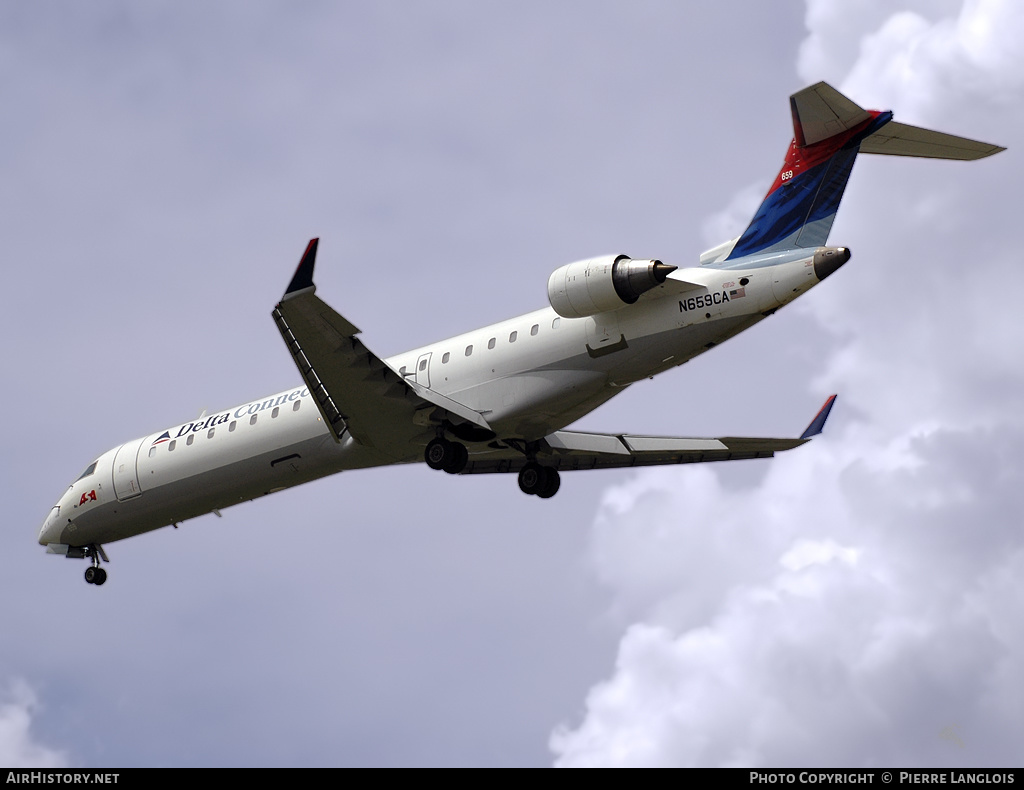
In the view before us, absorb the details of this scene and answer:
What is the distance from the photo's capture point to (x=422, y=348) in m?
29.1

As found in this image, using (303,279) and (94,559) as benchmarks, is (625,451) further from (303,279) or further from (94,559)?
(94,559)

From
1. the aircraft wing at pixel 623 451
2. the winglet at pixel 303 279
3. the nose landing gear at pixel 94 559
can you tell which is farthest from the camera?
the nose landing gear at pixel 94 559

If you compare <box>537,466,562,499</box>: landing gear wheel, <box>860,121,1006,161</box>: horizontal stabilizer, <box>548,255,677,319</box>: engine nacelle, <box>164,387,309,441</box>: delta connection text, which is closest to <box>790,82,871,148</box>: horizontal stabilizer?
<box>860,121,1006,161</box>: horizontal stabilizer

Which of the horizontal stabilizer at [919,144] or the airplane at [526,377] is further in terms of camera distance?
the airplane at [526,377]

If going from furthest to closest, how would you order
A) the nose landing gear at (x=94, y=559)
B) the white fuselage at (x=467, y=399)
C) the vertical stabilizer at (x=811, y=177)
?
1. the nose landing gear at (x=94, y=559)
2. the white fuselage at (x=467, y=399)
3. the vertical stabilizer at (x=811, y=177)

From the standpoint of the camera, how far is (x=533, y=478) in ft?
99.5

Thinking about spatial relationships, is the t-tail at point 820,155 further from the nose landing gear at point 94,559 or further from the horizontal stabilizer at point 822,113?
the nose landing gear at point 94,559

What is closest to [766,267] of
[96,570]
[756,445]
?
[756,445]

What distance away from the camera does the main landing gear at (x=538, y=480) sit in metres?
30.3

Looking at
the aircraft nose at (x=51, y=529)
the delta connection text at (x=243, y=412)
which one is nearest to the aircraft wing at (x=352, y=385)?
the delta connection text at (x=243, y=412)

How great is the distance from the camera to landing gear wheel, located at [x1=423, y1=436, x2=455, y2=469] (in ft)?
90.4

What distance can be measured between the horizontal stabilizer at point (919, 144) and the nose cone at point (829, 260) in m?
2.16
